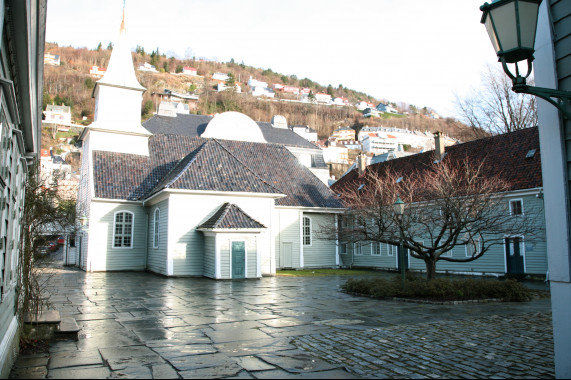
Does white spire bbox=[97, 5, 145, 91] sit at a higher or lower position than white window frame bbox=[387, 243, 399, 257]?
higher

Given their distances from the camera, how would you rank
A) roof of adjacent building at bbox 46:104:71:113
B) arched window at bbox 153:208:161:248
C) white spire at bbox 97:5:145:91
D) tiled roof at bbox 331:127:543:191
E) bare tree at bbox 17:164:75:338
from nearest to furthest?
bare tree at bbox 17:164:75:338 → tiled roof at bbox 331:127:543:191 → arched window at bbox 153:208:161:248 → white spire at bbox 97:5:145:91 → roof of adjacent building at bbox 46:104:71:113

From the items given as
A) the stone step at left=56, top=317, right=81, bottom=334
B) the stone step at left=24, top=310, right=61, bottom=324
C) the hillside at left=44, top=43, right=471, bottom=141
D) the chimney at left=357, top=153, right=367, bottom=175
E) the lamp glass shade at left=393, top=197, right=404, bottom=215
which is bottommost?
the stone step at left=56, top=317, right=81, bottom=334

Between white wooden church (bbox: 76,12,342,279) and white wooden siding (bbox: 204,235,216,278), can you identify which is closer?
white wooden siding (bbox: 204,235,216,278)

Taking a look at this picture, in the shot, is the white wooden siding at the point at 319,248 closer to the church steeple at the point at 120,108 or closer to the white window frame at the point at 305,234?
the white window frame at the point at 305,234

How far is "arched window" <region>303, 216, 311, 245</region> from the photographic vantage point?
27.4 m

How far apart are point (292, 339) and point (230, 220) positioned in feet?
41.4

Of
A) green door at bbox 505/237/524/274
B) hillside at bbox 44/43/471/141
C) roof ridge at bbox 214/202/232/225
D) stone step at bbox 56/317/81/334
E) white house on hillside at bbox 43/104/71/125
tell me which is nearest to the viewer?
stone step at bbox 56/317/81/334

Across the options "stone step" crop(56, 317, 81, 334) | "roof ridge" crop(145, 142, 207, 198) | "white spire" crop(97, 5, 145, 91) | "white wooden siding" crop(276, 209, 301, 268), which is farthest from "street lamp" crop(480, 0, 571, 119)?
"white spire" crop(97, 5, 145, 91)

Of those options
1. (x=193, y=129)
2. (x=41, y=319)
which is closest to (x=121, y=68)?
(x=193, y=129)

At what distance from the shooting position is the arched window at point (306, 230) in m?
27.4

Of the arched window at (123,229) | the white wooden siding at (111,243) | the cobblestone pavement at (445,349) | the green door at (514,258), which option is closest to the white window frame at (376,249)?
the green door at (514,258)

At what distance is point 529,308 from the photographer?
11.8 m

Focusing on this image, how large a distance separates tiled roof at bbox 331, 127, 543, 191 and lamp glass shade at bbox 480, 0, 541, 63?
60.5ft

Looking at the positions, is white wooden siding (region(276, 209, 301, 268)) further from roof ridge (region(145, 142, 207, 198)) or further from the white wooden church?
roof ridge (region(145, 142, 207, 198))
